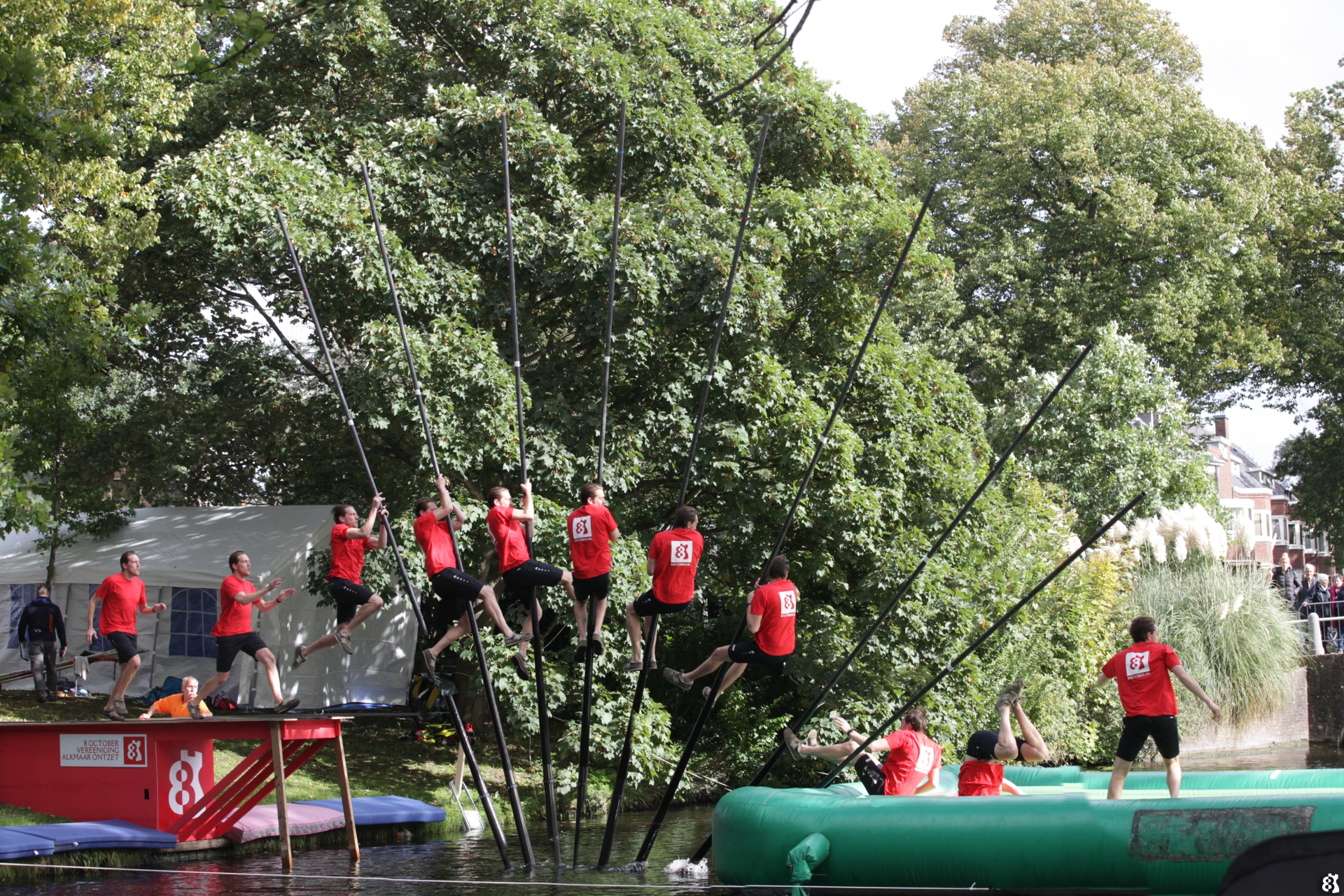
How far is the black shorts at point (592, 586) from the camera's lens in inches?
434

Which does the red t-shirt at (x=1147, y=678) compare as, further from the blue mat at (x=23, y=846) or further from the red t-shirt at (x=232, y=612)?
the blue mat at (x=23, y=846)

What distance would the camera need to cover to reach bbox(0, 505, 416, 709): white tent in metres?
17.9

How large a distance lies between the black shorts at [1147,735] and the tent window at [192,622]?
13818 millimetres

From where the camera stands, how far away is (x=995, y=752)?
10.5 m

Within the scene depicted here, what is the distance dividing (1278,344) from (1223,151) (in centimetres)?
488

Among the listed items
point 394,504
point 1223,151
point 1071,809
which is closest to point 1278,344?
point 1223,151

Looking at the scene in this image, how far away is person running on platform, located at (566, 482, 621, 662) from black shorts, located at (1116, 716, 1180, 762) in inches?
183

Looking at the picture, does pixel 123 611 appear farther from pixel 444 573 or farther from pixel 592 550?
pixel 592 550

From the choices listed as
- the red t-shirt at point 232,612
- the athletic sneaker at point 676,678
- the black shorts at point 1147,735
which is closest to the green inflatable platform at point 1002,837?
the black shorts at point 1147,735

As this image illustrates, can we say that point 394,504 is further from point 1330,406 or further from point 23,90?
point 1330,406

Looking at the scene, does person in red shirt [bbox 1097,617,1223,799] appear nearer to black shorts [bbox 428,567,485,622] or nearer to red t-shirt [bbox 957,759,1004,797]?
red t-shirt [bbox 957,759,1004,797]

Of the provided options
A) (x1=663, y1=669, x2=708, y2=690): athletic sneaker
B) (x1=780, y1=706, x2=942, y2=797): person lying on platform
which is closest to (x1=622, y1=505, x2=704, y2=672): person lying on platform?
(x1=663, y1=669, x2=708, y2=690): athletic sneaker

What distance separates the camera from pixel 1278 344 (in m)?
29.2

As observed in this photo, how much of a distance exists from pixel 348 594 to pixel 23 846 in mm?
A: 3527
